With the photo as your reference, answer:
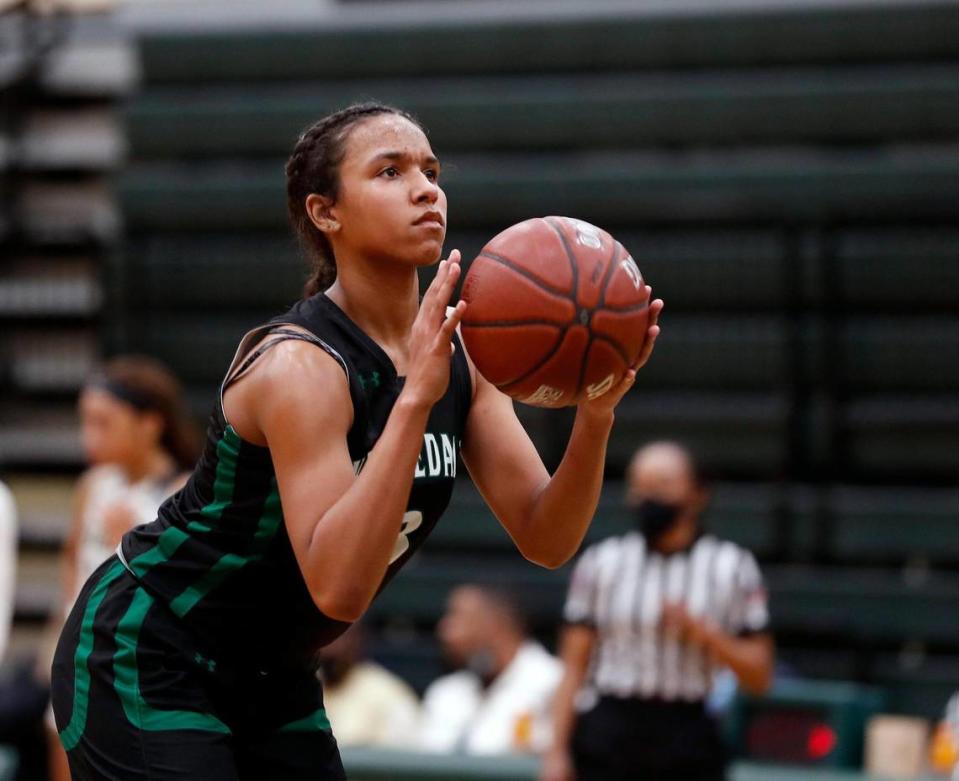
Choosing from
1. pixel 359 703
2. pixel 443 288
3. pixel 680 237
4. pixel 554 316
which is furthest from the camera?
pixel 680 237

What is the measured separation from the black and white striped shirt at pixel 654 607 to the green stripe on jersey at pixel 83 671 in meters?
3.33

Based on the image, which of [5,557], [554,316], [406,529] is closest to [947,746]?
[5,557]

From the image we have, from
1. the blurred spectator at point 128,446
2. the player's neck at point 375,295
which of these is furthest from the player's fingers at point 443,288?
the blurred spectator at point 128,446

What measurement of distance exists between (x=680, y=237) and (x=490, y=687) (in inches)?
111

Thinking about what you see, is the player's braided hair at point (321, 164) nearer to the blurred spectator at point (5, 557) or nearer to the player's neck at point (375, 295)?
the player's neck at point (375, 295)

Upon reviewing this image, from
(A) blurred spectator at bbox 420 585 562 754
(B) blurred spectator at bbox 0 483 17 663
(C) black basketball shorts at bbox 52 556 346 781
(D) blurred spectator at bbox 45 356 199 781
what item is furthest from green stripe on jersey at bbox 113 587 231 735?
(A) blurred spectator at bbox 420 585 562 754

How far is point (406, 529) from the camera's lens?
3.40 metres

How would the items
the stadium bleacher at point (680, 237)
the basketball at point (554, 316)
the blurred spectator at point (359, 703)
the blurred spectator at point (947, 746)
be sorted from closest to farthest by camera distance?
the basketball at point (554, 316) → the blurred spectator at point (947, 746) → the blurred spectator at point (359, 703) → the stadium bleacher at point (680, 237)

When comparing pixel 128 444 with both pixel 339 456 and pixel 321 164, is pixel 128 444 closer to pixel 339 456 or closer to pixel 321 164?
pixel 321 164

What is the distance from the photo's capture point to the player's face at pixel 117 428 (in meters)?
6.80

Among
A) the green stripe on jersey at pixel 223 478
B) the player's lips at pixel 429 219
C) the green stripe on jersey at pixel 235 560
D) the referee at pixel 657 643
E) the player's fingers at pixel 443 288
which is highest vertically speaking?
the player's lips at pixel 429 219

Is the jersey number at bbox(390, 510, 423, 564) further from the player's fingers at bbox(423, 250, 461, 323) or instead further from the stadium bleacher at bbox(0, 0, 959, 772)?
the stadium bleacher at bbox(0, 0, 959, 772)

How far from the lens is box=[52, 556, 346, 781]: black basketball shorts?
3.28 m

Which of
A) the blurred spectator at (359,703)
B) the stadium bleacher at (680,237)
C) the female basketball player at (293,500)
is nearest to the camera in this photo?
the female basketball player at (293,500)
